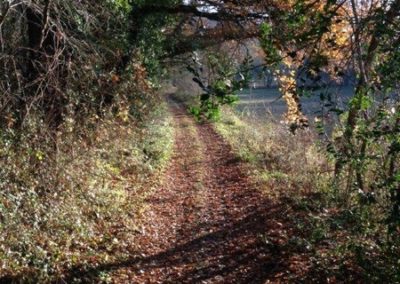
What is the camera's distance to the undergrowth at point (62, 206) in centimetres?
662

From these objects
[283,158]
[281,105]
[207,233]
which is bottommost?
[207,233]

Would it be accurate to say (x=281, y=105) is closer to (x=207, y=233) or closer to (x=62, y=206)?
(x=207, y=233)

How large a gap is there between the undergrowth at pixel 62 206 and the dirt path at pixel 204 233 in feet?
1.66

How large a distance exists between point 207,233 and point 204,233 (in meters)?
0.06

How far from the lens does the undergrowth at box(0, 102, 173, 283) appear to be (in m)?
6.62

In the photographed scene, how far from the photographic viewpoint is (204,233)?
28.8 ft

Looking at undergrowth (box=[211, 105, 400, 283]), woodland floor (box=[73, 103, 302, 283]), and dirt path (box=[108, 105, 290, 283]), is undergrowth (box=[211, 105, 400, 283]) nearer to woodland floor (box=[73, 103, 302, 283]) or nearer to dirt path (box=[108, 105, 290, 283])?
woodland floor (box=[73, 103, 302, 283])

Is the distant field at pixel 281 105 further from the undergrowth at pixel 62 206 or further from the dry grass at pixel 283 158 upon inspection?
the undergrowth at pixel 62 206

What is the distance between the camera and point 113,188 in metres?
10.5

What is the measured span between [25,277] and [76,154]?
13.0 ft

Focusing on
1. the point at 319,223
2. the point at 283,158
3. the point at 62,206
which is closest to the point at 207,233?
the point at 319,223

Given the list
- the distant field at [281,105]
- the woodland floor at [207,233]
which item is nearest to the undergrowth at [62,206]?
the woodland floor at [207,233]

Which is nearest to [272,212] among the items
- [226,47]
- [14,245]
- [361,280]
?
[361,280]

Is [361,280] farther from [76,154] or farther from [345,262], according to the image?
[76,154]
